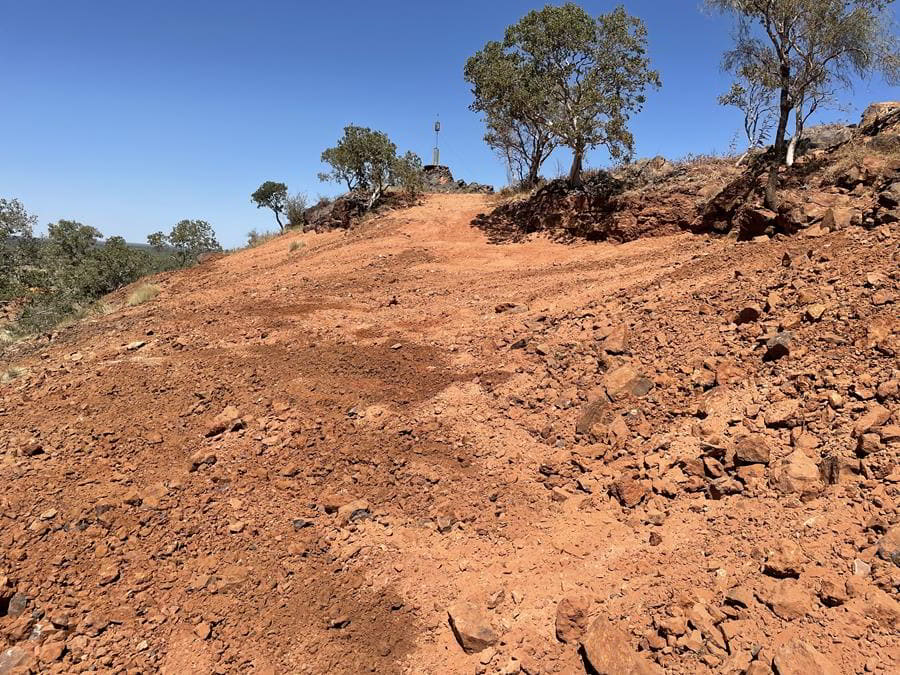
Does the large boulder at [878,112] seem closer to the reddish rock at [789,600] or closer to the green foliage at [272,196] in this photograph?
the reddish rock at [789,600]

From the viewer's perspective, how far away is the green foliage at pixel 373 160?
1853 cm

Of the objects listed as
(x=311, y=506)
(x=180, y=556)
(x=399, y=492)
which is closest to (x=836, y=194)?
(x=399, y=492)

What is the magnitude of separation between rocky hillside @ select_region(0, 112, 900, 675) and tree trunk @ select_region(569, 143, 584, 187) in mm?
6755

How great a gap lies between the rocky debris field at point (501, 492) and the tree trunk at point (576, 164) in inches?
279

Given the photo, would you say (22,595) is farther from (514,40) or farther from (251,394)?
(514,40)

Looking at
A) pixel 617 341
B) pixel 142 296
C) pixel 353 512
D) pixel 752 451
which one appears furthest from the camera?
pixel 142 296

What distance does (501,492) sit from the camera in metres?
3.82

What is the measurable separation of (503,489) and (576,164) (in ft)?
37.0

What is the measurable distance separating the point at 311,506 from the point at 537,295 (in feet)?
16.0

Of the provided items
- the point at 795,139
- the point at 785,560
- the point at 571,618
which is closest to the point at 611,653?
the point at 571,618

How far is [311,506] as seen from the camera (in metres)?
3.82

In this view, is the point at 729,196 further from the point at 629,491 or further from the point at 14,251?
the point at 14,251

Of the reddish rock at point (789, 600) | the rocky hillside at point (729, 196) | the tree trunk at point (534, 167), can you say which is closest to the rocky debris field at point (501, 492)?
the reddish rock at point (789, 600)

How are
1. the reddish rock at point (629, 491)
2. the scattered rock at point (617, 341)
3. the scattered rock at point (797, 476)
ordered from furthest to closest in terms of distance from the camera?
1. the scattered rock at point (617, 341)
2. the reddish rock at point (629, 491)
3. the scattered rock at point (797, 476)
